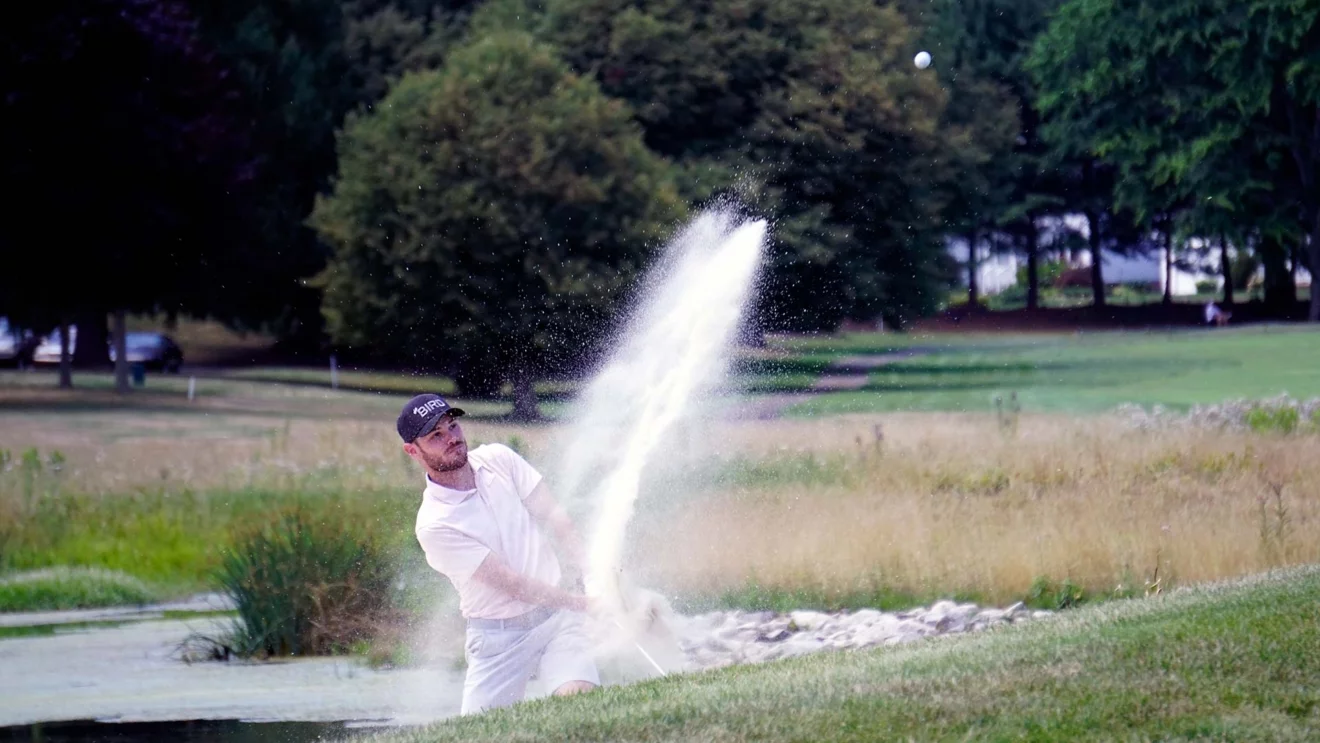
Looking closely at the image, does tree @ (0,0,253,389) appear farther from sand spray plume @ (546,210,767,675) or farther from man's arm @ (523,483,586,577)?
man's arm @ (523,483,586,577)

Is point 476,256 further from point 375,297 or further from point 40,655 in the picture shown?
point 40,655

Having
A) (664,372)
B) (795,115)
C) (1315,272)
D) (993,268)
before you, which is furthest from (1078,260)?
(664,372)

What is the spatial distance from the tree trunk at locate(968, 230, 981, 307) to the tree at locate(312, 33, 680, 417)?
2752 cm

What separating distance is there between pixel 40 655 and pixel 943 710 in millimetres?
10759

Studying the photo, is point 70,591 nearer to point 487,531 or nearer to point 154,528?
point 154,528

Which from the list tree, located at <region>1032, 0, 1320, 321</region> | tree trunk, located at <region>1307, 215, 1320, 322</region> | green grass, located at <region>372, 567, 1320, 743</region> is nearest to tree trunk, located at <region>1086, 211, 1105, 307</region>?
tree, located at <region>1032, 0, 1320, 321</region>

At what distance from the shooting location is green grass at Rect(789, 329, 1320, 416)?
136 feet

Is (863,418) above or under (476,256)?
under

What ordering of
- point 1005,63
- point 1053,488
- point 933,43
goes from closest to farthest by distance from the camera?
point 1053,488
point 933,43
point 1005,63

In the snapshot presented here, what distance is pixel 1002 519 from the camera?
1967cm

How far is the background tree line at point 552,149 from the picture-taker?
42.4 metres

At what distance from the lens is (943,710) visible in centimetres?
822

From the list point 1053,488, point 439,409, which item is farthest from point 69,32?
point 439,409

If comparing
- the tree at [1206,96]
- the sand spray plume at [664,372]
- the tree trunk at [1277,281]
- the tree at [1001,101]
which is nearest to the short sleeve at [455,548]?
the sand spray plume at [664,372]
